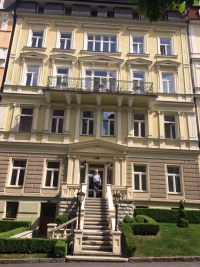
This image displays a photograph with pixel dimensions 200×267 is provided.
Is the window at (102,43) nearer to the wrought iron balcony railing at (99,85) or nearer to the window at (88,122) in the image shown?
the wrought iron balcony railing at (99,85)

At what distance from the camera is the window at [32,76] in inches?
835

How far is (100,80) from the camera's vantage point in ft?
67.3

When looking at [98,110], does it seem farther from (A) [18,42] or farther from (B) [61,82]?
(A) [18,42]

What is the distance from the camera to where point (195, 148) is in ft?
63.5

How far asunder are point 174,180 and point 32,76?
15254 millimetres

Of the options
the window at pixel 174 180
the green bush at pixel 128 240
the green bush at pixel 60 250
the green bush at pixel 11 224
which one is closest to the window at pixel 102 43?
the window at pixel 174 180

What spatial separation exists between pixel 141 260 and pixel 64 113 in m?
13.5

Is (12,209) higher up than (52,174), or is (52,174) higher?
(52,174)

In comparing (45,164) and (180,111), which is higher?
(180,111)

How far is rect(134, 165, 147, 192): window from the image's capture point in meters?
18.6

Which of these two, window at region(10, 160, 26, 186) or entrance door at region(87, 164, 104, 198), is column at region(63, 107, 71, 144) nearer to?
entrance door at region(87, 164, 104, 198)

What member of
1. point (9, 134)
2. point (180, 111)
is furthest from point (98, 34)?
point (9, 134)

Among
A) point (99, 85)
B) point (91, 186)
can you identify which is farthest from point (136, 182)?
point (99, 85)

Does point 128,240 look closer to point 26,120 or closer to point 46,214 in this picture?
point 46,214
